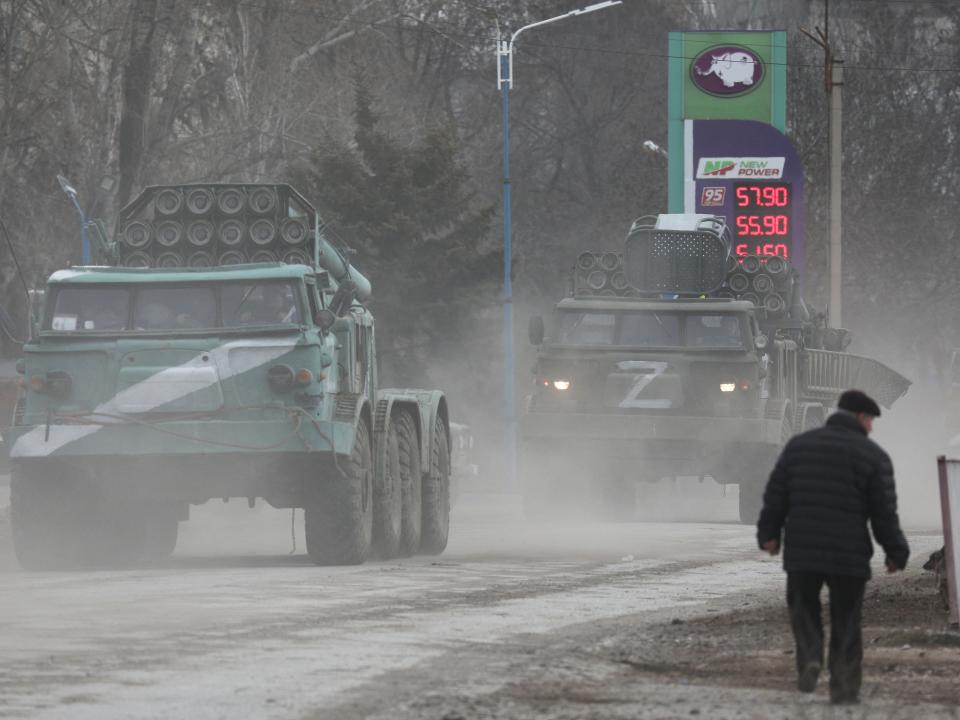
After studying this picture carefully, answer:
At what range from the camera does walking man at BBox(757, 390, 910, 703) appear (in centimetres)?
1062

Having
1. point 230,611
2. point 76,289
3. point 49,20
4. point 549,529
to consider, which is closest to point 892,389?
point 549,529

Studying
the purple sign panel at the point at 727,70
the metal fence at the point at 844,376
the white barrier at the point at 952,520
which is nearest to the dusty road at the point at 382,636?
the white barrier at the point at 952,520

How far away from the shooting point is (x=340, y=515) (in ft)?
62.4

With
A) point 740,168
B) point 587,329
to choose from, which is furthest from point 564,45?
point 587,329

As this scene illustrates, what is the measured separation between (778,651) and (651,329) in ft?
48.8

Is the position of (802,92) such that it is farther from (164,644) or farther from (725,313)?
(164,644)

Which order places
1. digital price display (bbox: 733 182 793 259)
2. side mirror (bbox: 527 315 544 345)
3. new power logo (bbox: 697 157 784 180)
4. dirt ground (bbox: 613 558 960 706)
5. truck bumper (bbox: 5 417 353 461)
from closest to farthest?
dirt ground (bbox: 613 558 960 706)
truck bumper (bbox: 5 417 353 461)
side mirror (bbox: 527 315 544 345)
digital price display (bbox: 733 182 793 259)
new power logo (bbox: 697 157 784 180)

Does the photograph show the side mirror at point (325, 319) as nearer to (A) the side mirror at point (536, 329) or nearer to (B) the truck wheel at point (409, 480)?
(B) the truck wheel at point (409, 480)

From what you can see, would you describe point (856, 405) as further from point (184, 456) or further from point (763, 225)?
point (763, 225)

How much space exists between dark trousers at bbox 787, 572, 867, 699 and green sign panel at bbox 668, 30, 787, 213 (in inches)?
1520

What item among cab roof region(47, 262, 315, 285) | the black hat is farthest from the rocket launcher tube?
the black hat

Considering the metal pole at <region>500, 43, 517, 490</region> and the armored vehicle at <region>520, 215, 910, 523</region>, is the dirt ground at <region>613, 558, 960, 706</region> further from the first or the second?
the metal pole at <region>500, 43, 517, 490</region>

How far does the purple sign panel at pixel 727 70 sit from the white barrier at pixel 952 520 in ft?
119

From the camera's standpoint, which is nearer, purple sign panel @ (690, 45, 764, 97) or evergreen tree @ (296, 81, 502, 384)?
evergreen tree @ (296, 81, 502, 384)
